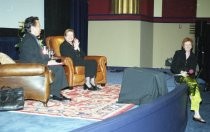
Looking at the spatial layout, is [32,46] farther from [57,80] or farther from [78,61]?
[78,61]

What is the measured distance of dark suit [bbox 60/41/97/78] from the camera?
550 centimetres

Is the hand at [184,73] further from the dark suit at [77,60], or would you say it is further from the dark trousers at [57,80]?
the dark suit at [77,60]

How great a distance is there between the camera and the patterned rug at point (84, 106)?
3785mm

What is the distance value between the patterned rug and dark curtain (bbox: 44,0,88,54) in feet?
7.99

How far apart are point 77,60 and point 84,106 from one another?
1.46 meters

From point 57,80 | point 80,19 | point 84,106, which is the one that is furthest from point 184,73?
point 80,19

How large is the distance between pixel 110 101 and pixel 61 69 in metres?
0.80

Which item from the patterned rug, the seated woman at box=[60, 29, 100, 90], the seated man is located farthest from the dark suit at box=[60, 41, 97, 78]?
the seated man

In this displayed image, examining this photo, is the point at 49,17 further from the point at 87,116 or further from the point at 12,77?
the point at 87,116

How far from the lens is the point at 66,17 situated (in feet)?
26.2

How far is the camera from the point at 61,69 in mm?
4715

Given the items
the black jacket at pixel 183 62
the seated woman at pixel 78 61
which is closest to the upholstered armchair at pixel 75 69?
the seated woman at pixel 78 61

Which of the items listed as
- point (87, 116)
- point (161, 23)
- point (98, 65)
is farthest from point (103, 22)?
point (87, 116)

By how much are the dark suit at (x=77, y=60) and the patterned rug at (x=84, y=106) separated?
421 mm
